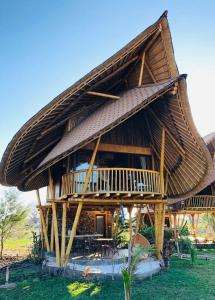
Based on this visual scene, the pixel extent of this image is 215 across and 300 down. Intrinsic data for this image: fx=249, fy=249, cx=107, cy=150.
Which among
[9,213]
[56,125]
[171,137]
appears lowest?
[9,213]

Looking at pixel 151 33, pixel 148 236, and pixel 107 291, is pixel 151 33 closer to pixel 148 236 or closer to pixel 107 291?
pixel 107 291

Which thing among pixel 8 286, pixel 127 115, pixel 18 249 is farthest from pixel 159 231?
pixel 18 249

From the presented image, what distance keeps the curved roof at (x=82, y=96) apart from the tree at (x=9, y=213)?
7.41 meters

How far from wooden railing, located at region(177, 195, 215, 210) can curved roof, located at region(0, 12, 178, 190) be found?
35.8 feet

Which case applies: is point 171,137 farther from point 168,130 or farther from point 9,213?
point 9,213

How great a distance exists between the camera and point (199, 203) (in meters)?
19.6

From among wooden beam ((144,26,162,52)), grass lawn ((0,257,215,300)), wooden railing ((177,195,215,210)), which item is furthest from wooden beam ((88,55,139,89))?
wooden railing ((177,195,215,210))

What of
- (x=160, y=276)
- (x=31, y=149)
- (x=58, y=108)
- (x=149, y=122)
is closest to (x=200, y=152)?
(x=149, y=122)

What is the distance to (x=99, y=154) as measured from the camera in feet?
40.6

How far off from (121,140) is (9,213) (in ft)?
42.5

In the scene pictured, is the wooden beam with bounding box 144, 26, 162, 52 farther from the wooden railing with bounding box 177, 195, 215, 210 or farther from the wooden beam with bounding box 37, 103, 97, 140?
the wooden railing with bounding box 177, 195, 215, 210

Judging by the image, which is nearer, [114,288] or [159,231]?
[114,288]

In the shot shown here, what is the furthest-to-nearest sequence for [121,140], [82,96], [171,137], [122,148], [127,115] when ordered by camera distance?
[121,140]
[122,148]
[171,137]
[82,96]
[127,115]

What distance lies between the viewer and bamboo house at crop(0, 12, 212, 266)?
9.64m
